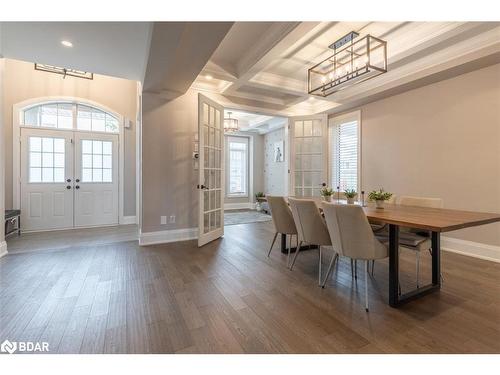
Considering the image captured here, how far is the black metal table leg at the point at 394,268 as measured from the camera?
186 cm

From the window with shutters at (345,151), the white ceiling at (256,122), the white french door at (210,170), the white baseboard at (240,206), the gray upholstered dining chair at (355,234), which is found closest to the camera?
the gray upholstered dining chair at (355,234)

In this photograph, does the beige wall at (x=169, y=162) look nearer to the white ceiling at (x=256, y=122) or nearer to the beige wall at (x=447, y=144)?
the white ceiling at (x=256, y=122)

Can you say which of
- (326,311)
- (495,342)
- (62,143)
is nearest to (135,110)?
(62,143)

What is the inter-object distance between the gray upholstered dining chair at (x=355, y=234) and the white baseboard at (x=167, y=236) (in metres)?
2.70

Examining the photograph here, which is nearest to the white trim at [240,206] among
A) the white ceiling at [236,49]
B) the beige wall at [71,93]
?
the beige wall at [71,93]

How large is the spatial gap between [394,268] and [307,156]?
3.44 m

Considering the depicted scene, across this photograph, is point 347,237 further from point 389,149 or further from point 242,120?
point 242,120

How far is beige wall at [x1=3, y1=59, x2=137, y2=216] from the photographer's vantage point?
4363 mm

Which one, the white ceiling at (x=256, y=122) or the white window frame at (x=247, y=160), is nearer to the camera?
the white ceiling at (x=256, y=122)

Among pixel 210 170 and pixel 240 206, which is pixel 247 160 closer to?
pixel 240 206

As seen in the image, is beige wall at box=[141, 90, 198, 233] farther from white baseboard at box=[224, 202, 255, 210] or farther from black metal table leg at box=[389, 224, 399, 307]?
white baseboard at box=[224, 202, 255, 210]
